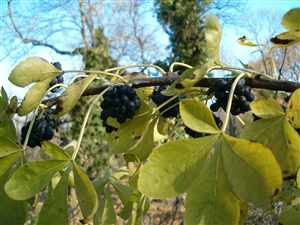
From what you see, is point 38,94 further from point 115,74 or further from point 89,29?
point 89,29

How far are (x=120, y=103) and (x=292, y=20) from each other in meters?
0.24

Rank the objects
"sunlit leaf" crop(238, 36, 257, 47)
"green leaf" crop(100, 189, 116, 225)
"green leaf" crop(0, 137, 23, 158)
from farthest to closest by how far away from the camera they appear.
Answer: "sunlit leaf" crop(238, 36, 257, 47)
"green leaf" crop(100, 189, 116, 225)
"green leaf" crop(0, 137, 23, 158)

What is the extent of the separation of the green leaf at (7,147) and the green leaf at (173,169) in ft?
0.60

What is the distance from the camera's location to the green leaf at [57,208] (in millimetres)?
625

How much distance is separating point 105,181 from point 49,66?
196 mm

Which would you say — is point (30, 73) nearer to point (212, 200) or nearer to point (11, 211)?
point (11, 211)

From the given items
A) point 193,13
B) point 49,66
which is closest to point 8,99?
point 49,66

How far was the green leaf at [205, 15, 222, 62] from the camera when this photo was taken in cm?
69

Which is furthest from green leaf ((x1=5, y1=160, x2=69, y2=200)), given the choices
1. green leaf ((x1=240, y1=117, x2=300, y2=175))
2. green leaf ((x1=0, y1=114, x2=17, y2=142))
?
green leaf ((x1=240, y1=117, x2=300, y2=175))

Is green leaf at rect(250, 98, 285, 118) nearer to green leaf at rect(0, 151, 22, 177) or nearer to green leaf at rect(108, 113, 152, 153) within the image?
green leaf at rect(108, 113, 152, 153)

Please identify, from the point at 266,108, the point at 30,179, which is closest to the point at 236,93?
the point at 266,108

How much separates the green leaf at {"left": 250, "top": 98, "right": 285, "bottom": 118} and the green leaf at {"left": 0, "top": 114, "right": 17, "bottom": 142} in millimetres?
316

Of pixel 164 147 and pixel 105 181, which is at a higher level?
pixel 164 147

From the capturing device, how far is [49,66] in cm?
73
